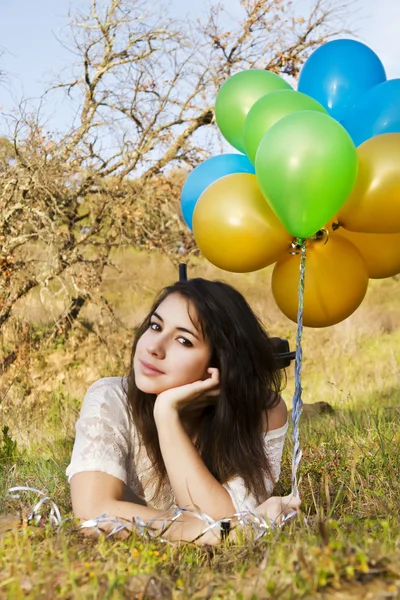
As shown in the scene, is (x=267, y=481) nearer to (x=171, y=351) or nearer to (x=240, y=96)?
(x=171, y=351)

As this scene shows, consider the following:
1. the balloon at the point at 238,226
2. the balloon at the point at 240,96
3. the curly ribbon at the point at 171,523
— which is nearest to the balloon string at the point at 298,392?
the balloon at the point at 238,226

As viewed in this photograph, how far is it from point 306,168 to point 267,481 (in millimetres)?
1219

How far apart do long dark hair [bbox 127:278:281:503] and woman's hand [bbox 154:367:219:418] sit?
0.20 feet

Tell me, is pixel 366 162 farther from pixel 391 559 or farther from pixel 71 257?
pixel 71 257

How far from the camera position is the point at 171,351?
8.06 feet

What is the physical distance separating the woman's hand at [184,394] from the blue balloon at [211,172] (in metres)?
1.38

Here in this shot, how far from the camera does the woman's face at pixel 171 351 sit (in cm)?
242

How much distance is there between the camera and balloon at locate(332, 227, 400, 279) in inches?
135

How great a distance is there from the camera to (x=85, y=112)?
7.16 meters

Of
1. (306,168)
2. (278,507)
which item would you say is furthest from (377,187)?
(278,507)

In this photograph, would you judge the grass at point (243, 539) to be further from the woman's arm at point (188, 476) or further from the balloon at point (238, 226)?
the balloon at point (238, 226)

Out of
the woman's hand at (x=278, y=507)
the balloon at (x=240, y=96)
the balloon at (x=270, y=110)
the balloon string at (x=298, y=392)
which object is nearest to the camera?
the woman's hand at (x=278, y=507)

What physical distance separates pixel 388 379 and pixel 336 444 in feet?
11.8

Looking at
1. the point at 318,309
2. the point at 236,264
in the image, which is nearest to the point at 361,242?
the point at 318,309
